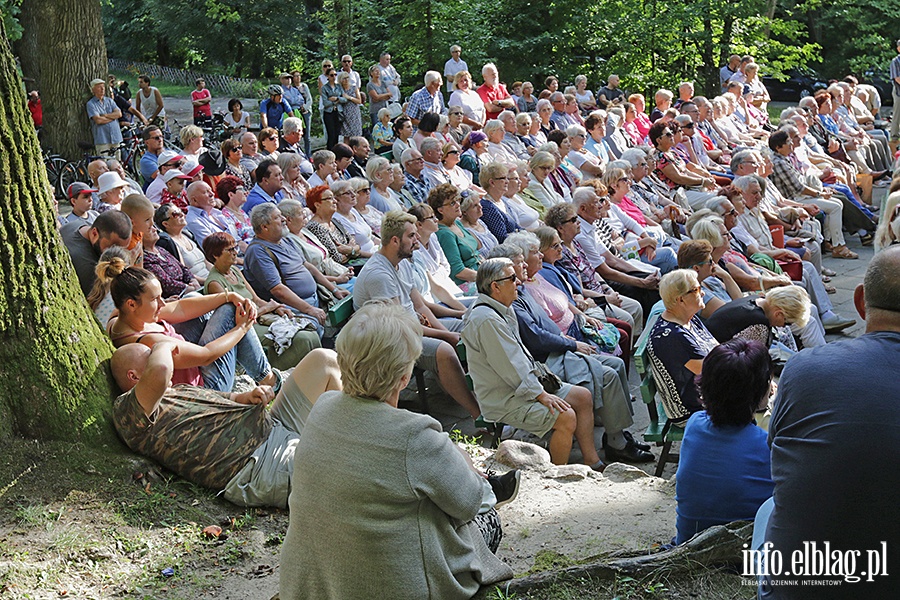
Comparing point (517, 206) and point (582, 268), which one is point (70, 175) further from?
point (582, 268)

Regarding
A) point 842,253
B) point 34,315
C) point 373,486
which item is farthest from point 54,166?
point 373,486

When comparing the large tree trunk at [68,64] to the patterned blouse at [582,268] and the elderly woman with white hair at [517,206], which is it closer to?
the elderly woman with white hair at [517,206]

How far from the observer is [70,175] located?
13.5m

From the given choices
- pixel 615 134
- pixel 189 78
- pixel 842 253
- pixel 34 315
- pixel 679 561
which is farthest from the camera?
pixel 189 78

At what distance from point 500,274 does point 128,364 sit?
2.20 m

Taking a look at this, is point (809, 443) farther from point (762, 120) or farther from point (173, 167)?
point (762, 120)

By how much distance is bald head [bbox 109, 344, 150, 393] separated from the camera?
14.6ft

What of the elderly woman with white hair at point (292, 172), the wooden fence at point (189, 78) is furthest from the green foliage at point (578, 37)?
the elderly woman with white hair at point (292, 172)

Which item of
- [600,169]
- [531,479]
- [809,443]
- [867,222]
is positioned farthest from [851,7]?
[809,443]

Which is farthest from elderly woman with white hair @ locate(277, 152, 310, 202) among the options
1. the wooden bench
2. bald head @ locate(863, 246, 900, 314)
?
bald head @ locate(863, 246, 900, 314)

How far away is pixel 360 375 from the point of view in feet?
9.89

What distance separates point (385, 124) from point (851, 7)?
18843 millimetres

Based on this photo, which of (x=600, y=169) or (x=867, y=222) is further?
(x=867, y=222)

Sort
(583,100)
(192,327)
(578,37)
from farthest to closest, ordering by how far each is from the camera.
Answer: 1. (578,37)
2. (583,100)
3. (192,327)
